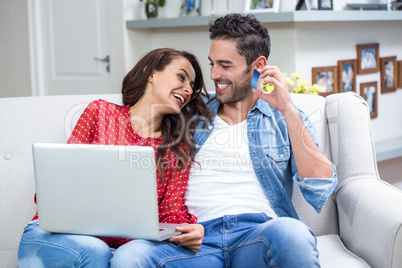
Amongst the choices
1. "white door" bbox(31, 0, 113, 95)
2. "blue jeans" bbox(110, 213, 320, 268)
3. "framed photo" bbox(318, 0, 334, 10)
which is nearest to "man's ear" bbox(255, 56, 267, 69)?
"blue jeans" bbox(110, 213, 320, 268)

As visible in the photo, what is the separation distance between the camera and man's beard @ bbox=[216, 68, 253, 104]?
6.14ft

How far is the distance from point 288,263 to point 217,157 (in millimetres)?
538

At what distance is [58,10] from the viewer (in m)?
4.35

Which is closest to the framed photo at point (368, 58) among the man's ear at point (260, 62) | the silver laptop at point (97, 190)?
the man's ear at point (260, 62)

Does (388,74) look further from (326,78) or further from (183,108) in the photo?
(183,108)

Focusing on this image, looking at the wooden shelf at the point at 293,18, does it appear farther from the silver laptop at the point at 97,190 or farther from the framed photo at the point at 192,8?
the silver laptop at the point at 97,190

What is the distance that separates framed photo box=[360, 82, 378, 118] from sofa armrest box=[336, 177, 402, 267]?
2290mm

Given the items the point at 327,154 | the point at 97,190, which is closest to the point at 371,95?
the point at 327,154

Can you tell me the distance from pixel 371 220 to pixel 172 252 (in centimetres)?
62

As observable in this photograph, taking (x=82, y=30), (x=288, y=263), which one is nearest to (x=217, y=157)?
(x=288, y=263)

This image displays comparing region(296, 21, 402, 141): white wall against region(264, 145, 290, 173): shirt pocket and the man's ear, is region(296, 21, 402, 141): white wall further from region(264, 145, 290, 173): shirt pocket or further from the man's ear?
region(264, 145, 290, 173): shirt pocket

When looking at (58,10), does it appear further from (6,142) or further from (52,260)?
(52,260)

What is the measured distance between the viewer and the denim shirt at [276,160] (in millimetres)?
1677

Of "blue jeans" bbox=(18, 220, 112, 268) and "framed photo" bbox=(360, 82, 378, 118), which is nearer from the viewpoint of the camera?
"blue jeans" bbox=(18, 220, 112, 268)
